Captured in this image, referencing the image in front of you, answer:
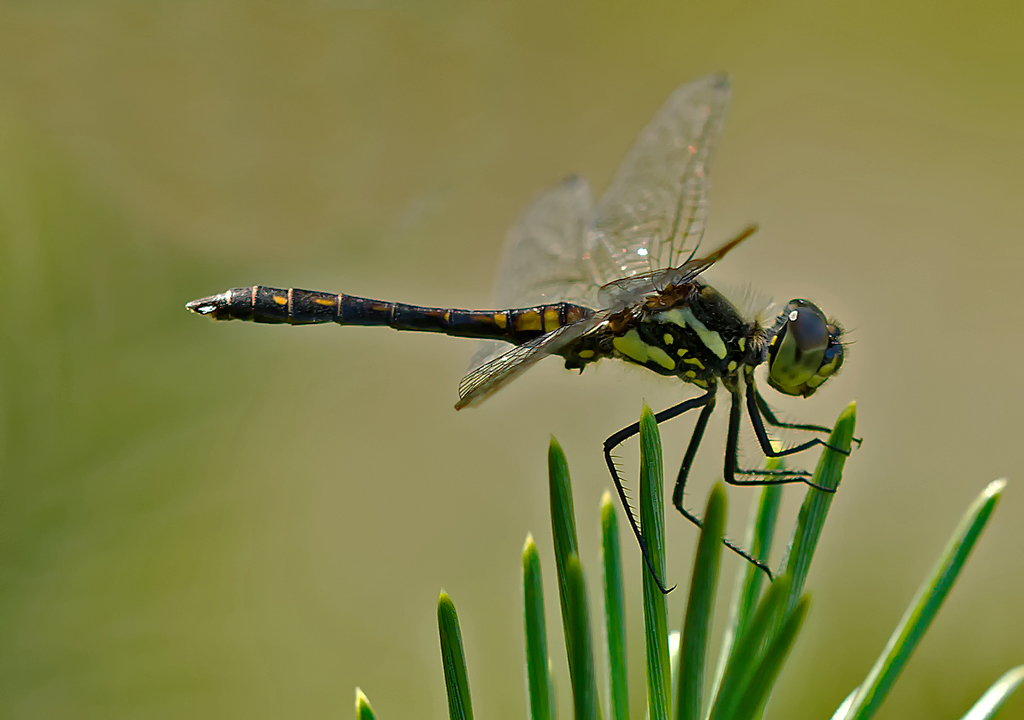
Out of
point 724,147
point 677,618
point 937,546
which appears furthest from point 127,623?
point 724,147

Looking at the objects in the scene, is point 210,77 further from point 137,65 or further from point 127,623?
point 127,623

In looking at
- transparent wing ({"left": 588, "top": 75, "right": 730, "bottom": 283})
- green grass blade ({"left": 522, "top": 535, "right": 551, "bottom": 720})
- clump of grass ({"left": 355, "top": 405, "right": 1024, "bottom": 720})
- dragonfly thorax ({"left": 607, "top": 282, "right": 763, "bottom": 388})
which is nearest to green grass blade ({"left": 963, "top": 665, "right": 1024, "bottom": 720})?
clump of grass ({"left": 355, "top": 405, "right": 1024, "bottom": 720})

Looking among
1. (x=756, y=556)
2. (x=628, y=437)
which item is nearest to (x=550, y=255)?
(x=628, y=437)

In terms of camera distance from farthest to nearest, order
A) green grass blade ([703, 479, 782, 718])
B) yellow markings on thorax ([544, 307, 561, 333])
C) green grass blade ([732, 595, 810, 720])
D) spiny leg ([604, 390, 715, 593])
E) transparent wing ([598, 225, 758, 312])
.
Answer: yellow markings on thorax ([544, 307, 561, 333]) < transparent wing ([598, 225, 758, 312]) < spiny leg ([604, 390, 715, 593]) < green grass blade ([703, 479, 782, 718]) < green grass blade ([732, 595, 810, 720])

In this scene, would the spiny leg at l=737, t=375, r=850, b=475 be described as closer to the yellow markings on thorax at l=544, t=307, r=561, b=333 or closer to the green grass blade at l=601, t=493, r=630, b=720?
the yellow markings on thorax at l=544, t=307, r=561, b=333

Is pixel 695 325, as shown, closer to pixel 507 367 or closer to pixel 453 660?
pixel 507 367

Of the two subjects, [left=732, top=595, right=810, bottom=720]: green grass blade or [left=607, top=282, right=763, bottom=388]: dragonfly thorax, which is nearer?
[left=732, top=595, right=810, bottom=720]: green grass blade

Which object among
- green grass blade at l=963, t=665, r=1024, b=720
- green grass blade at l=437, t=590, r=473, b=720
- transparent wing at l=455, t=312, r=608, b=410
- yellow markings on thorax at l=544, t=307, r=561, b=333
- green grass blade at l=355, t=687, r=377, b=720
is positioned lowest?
green grass blade at l=963, t=665, r=1024, b=720

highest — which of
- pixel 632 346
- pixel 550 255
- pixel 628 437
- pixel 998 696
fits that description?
pixel 550 255
